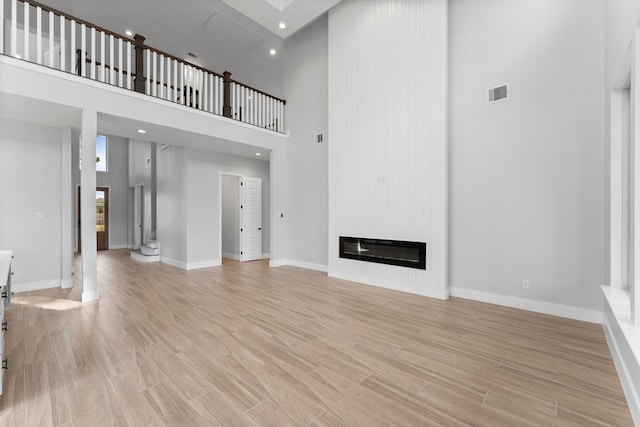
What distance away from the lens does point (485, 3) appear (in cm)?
393

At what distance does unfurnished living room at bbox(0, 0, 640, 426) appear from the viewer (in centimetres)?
196

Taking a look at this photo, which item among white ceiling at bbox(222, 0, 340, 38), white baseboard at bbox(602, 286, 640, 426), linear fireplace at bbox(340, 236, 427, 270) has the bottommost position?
white baseboard at bbox(602, 286, 640, 426)

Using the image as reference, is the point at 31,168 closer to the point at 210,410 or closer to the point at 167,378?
the point at 167,378

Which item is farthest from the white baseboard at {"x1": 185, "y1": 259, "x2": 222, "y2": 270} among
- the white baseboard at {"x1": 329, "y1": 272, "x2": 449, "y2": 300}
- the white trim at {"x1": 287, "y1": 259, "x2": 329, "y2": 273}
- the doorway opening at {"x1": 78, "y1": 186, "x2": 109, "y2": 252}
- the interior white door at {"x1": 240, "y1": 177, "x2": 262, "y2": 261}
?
the doorway opening at {"x1": 78, "y1": 186, "x2": 109, "y2": 252}

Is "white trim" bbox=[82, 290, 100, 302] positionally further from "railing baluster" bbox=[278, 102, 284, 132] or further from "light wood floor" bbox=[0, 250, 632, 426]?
"railing baluster" bbox=[278, 102, 284, 132]

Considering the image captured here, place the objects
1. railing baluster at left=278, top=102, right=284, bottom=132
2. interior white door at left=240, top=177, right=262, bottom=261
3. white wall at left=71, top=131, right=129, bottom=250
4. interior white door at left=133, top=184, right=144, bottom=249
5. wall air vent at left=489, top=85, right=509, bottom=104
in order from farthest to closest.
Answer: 1. white wall at left=71, top=131, right=129, bottom=250
2. interior white door at left=133, top=184, right=144, bottom=249
3. interior white door at left=240, top=177, right=262, bottom=261
4. railing baluster at left=278, top=102, right=284, bottom=132
5. wall air vent at left=489, top=85, right=509, bottom=104

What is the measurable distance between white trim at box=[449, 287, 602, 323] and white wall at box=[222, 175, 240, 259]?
5.44 meters

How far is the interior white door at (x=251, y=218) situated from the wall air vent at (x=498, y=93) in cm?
564

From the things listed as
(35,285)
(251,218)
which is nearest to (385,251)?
(251,218)

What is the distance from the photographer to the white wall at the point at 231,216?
25.0 ft

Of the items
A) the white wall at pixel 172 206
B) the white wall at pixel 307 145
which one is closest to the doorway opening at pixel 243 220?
the white wall at pixel 172 206

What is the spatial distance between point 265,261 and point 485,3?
6.55m

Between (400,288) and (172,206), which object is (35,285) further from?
(400,288)

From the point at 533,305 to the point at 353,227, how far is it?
2.78 meters
